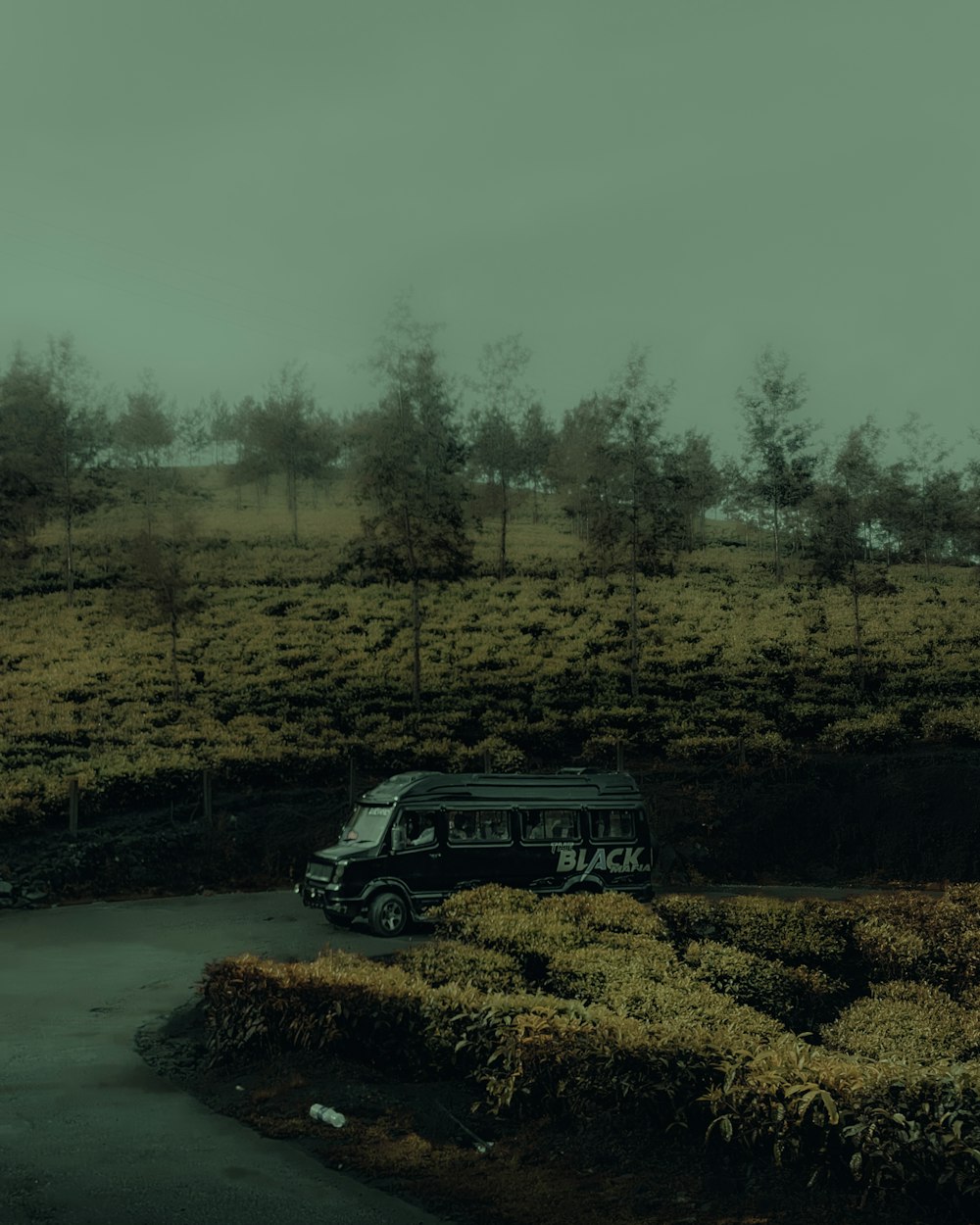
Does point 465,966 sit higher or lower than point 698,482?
lower

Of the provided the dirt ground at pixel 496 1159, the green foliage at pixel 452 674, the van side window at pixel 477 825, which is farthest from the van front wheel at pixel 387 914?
the green foliage at pixel 452 674

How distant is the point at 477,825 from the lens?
795 inches

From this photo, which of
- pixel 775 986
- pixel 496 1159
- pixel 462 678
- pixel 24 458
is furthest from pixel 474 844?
pixel 24 458

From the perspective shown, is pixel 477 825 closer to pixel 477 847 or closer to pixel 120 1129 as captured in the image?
pixel 477 847

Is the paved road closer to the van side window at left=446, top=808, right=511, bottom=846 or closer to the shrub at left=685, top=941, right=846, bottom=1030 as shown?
the van side window at left=446, top=808, right=511, bottom=846

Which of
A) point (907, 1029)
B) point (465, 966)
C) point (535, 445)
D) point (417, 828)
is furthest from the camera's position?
point (535, 445)

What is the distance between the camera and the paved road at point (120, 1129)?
→ 728cm

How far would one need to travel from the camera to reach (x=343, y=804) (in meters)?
27.9

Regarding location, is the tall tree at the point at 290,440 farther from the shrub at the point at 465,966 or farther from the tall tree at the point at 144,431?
the shrub at the point at 465,966

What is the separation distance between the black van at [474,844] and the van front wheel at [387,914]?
2 cm

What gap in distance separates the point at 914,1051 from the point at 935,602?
4788cm

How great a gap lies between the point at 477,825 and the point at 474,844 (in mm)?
336

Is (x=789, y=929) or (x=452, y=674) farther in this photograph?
(x=452, y=674)

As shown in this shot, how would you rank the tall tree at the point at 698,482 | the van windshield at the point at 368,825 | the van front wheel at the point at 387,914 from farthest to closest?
1. the tall tree at the point at 698,482
2. the van windshield at the point at 368,825
3. the van front wheel at the point at 387,914
